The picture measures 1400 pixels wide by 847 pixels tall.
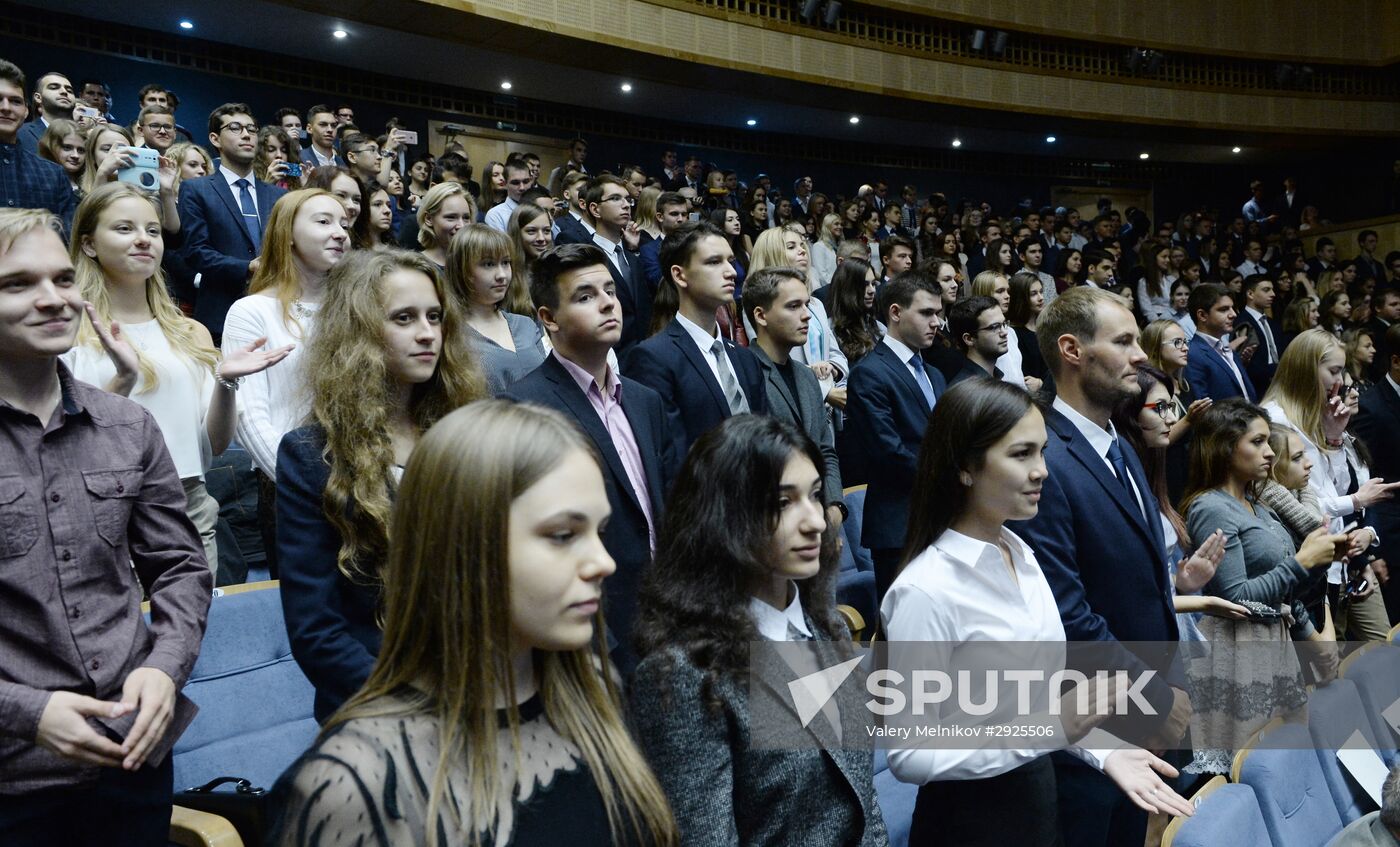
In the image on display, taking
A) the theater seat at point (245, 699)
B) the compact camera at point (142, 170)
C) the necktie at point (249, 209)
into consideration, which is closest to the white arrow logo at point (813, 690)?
the theater seat at point (245, 699)

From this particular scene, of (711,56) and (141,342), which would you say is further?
(711,56)

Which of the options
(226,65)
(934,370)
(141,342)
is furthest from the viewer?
(226,65)

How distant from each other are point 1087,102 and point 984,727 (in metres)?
9.08

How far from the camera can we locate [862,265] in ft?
11.8

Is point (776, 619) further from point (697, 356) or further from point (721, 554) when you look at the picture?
point (697, 356)

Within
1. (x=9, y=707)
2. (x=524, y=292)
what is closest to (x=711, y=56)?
(x=524, y=292)

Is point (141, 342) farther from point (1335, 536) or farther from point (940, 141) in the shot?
point (940, 141)

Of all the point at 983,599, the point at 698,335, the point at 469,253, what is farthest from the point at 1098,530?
the point at 469,253

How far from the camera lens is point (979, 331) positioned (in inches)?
131

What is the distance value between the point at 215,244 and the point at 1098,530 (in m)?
2.60

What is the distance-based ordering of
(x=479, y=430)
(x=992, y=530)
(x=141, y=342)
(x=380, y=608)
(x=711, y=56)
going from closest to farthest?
(x=479, y=430) → (x=380, y=608) → (x=992, y=530) → (x=141, y=342) → (x=711, y=56)

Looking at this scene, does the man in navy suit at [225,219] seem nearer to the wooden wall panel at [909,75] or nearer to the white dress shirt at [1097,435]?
the white dress shirt at [1097,435]

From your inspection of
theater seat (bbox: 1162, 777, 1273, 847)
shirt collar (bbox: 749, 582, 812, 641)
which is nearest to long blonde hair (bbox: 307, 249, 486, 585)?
shirt collar (bbox: 749, 582, 812, 641)

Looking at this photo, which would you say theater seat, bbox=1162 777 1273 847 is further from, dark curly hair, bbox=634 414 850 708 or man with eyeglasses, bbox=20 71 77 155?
man with eyeglasses, bbox=20 71 77 155
